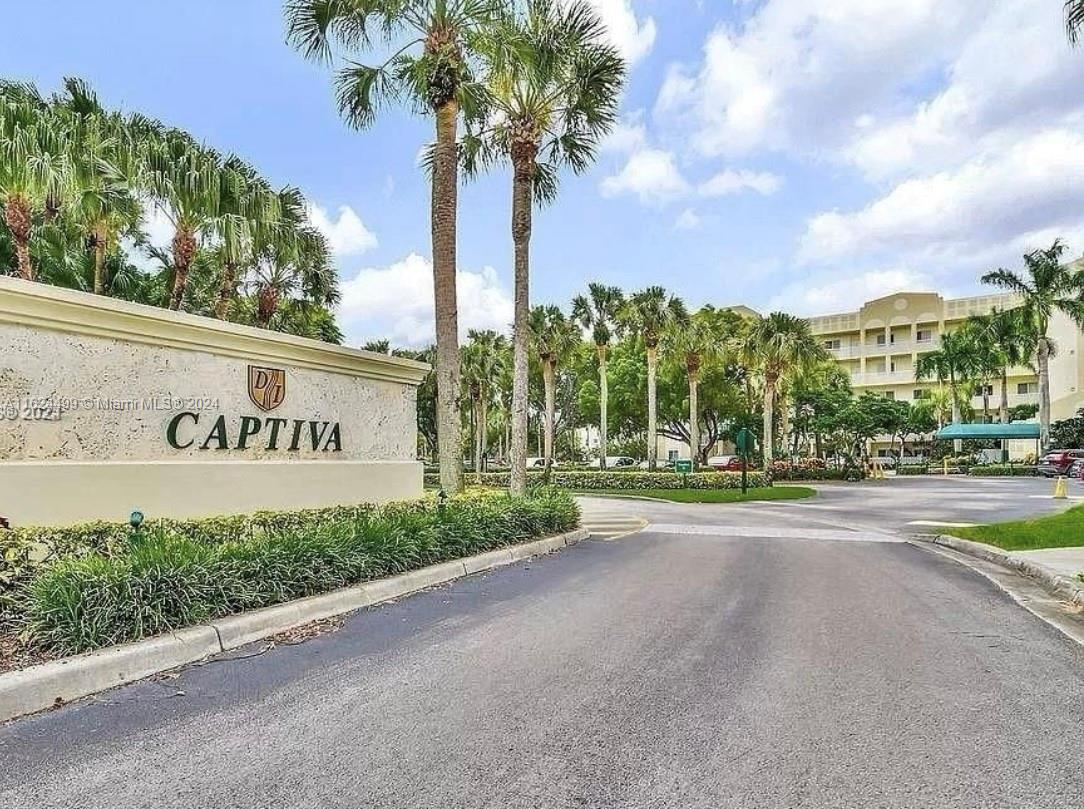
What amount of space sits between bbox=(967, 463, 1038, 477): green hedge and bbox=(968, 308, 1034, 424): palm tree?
7.88m

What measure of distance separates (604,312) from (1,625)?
35802 mm

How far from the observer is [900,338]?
81812 mm

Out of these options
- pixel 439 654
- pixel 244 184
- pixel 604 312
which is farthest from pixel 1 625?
pixel 604 312

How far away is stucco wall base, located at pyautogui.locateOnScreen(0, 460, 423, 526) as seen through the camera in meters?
7.80

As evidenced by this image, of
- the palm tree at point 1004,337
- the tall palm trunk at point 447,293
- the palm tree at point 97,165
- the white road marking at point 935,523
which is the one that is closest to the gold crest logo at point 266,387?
the tall palm trunk at point 447,293

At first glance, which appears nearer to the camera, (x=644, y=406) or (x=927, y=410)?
(x=644, y=406)

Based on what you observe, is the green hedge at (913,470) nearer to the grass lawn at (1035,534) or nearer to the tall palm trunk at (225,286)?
the grass lawn at (1035,534)

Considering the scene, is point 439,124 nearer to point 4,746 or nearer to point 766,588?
point 766,588

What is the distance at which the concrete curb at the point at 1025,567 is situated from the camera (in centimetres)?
875

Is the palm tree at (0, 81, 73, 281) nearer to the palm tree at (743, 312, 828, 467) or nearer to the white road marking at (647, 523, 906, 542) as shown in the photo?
the white road marking at (647, 523, 906, 542)

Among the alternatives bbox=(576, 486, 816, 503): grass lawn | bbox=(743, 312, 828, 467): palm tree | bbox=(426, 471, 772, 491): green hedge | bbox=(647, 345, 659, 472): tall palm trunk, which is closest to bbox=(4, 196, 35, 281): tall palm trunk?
bbox=(426, 471, 772, 491): green hedge

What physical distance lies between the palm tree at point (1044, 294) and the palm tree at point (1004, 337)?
1867mm

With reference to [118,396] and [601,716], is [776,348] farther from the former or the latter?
[601,716]

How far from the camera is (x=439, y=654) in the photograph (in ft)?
19.8
